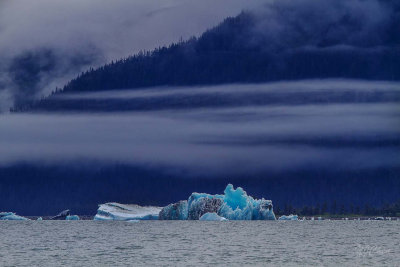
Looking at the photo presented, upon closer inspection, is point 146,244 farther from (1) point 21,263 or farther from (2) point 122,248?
(1) point 21,263

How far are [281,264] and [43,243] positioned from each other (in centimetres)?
5520

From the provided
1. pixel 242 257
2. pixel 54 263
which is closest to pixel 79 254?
pixel 54 263

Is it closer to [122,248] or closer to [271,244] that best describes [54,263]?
[122,248]

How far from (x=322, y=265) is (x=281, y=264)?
4.48m

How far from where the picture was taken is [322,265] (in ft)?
297

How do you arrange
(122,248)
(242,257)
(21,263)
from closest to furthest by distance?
1. (21,263)
2. (242,257)
3. (122,248)

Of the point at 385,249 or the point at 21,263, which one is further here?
the point at 385,249

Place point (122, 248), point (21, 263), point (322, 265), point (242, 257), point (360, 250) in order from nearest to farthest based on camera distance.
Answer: point (322, 265)
point (21, 263)
point (242, 257)
point (360, 250)
point (122, 248)

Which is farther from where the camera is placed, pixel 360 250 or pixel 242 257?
pixel 360 250

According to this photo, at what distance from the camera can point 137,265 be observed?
9294cm

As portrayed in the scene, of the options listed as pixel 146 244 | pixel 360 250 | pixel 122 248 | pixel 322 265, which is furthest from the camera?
pixel 146 244

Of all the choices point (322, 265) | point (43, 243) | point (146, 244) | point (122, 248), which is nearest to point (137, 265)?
point (322, 265)

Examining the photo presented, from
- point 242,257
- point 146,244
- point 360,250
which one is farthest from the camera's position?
point 146,244

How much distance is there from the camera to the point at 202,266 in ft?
299
